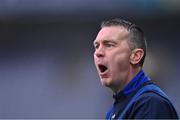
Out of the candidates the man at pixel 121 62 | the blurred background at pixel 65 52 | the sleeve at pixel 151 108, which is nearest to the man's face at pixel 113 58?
the man at pixel 121 62

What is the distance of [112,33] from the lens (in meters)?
2.99

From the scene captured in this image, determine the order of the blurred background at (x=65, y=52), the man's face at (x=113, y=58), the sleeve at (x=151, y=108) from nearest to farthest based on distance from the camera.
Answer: the sleeve at (x=151, y=108)
the man's face at (x=113, y=58)
the blurred background at (x=65, y=52)

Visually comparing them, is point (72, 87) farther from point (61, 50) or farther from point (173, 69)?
point (173, 69)

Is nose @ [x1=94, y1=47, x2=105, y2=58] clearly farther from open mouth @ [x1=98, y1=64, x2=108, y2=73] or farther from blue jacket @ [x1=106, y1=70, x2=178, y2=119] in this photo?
blue jacket @ [x1=106, y1=70, x2=178, y2=119]

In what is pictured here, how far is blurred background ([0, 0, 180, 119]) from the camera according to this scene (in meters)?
7.91

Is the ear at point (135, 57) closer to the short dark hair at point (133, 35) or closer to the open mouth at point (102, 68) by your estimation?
the short dark hair at point (133, 35)

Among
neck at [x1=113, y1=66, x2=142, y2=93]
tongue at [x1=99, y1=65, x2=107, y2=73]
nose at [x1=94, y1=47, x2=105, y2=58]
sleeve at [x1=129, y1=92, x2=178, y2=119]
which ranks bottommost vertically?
sleeve at [x1=129, y1=92, x2=178, y2=119]

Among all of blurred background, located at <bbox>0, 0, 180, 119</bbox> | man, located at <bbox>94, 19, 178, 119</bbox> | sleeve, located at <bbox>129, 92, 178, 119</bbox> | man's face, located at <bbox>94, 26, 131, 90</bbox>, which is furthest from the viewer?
blurred background, located at <bbox>0, 0, 180, 119</bbox>

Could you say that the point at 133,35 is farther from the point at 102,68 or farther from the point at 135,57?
the point at 102,68

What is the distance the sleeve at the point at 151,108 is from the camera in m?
2.51

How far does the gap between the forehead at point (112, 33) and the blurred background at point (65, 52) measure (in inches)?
191

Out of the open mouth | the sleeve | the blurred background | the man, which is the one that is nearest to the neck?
the man

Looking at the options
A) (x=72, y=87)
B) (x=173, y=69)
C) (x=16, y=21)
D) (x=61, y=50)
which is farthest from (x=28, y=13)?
(x=173, y=69)

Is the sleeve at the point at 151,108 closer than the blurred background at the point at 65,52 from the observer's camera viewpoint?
Yes
